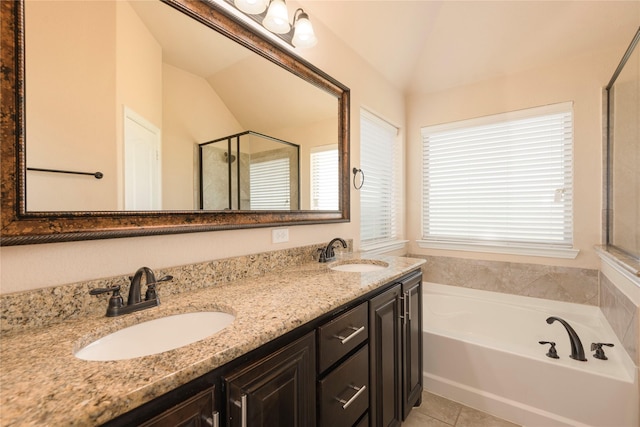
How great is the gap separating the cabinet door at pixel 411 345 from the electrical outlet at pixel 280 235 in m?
0.73

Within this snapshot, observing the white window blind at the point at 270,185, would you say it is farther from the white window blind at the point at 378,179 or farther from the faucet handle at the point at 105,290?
the white window blind at the point at 378,179

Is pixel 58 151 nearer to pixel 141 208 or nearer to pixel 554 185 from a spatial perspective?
pixel 141 208

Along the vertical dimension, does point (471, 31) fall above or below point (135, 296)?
above

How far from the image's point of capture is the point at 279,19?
149 cm

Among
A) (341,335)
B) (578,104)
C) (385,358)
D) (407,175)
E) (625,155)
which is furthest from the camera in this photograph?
(407,175)

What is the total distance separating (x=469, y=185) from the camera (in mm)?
Answer: 2824

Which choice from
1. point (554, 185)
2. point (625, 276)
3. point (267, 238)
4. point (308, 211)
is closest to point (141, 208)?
point (267, 238)

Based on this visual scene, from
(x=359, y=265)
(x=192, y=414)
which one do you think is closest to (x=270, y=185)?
(x=359, y=265)

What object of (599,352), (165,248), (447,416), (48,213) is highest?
(48,213)

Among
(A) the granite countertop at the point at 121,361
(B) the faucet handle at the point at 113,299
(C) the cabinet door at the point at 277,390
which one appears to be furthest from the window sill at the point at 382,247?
(B) the faucet handle at the point at 113,299

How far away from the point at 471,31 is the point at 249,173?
7.73ft

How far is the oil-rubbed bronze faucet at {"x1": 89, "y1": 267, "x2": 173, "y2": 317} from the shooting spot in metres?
0.90

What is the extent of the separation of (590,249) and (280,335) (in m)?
2.73

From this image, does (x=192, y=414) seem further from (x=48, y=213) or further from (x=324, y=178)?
(x=324, y=178)
